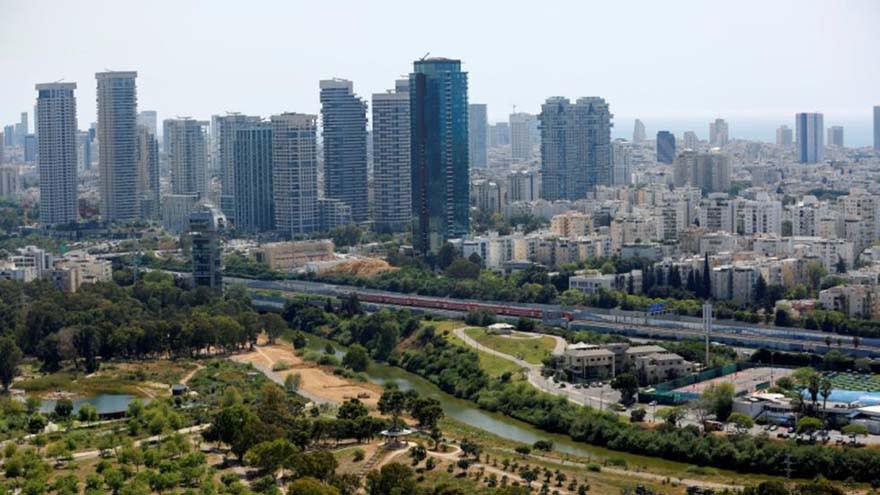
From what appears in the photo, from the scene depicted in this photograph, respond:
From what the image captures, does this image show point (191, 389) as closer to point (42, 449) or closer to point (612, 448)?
point (42, 449)

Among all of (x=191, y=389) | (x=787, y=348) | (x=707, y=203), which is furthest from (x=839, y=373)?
(x=707, y=203)

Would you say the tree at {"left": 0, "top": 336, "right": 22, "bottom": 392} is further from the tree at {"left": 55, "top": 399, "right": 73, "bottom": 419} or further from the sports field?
the sports field

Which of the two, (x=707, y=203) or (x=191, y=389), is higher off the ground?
(x=707, y=203)

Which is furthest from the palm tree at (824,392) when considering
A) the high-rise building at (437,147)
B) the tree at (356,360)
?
the high-rise building at (437,147)

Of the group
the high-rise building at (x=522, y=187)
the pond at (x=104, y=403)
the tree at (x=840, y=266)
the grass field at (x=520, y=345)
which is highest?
the high-rise building at (x=522, y=187)

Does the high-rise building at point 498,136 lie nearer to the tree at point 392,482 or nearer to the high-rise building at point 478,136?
the high-rise building at point 478,136

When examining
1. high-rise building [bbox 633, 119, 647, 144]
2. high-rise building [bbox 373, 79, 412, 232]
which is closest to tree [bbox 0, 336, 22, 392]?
high-rise building [bbox 373, 79, 412, 232]
